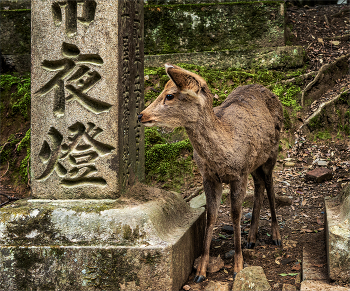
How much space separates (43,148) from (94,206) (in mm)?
835

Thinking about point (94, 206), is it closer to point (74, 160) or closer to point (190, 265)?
point (74, 160)

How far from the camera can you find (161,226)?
380 cm

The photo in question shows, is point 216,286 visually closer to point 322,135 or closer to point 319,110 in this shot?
point 322,135

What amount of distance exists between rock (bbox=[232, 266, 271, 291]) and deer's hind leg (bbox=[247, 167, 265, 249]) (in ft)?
4.61

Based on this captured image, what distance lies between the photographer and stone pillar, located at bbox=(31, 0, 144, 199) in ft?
12.7

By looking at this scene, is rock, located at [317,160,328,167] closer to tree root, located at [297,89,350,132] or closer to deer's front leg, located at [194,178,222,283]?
tree root, located at [297,89,350,132]

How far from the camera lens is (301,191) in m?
6.63

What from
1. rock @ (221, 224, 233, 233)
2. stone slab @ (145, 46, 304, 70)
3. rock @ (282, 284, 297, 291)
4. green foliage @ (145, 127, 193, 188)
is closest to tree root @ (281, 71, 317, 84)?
stone slab @ (145, 46, 304, 70)

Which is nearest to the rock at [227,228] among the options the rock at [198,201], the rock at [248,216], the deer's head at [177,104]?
the rock at [248,216]

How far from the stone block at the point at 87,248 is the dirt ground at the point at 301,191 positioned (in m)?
0.72

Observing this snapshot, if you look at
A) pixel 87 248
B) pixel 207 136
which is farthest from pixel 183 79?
pixel 87 248

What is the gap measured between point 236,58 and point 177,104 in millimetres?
4836

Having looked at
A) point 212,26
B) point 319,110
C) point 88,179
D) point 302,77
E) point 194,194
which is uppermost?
point 212,26

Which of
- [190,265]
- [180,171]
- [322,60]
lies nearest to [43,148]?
[190,265]
